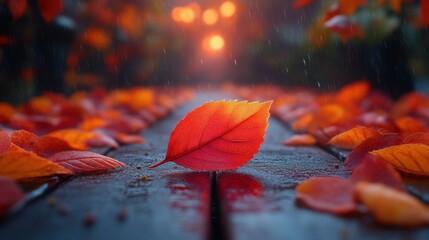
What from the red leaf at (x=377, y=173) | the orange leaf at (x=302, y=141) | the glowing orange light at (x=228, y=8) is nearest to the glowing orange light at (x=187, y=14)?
the glowing orange light at (x=228, y=8)

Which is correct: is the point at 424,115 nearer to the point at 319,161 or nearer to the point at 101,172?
the point at 319,161

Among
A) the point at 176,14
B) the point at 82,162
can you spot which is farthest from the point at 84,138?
the point at 176,14

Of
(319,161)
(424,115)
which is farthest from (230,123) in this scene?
(424,115)

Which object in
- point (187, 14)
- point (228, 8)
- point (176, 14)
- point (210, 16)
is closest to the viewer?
point (228, 8)

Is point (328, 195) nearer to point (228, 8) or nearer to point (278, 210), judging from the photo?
point (278, 210)

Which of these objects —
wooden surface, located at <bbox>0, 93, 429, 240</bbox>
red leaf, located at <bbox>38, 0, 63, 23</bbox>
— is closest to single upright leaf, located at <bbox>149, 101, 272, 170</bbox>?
wooden surface, located at <bbox>0, 93, 429, 240</bbox>

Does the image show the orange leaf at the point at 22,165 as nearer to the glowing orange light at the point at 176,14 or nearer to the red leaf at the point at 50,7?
the red leaf at the point at 50,7

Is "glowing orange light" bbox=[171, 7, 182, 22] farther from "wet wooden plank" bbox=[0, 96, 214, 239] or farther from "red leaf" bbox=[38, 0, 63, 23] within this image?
"wet wooden plank" bbox=[0, 96, 214, 239]
